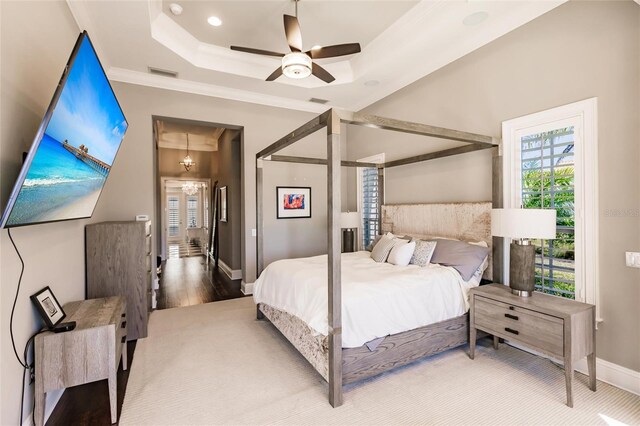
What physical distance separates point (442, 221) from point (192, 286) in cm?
451

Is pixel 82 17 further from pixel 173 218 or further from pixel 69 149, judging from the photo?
pixel 173 218

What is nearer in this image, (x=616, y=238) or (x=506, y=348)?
(x=616, y=238)

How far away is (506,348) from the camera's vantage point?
9.99ft

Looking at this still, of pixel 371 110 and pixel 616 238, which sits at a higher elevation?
pixel 371 110

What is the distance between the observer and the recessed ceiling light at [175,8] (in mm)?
3072

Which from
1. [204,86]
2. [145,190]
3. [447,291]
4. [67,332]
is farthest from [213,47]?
[447,291]

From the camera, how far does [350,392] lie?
91.0 inches

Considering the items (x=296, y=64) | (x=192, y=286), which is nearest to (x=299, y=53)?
(x=296, y=64)

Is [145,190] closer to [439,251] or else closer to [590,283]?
[439,251]

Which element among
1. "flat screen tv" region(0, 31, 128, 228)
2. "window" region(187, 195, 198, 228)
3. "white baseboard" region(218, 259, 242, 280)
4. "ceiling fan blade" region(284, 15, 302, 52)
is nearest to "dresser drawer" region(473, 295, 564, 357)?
"ceiling fan blade" region(284, 15, 302, 52)

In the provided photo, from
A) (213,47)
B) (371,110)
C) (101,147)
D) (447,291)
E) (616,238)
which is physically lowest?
(447,291)

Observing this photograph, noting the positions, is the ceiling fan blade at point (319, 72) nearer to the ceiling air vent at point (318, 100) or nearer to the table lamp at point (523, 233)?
the ceiling air vent at point (318, 100)

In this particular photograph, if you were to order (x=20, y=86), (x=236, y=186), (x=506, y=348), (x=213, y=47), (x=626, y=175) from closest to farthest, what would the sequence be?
(x=20, y=86) < (x=626, y=175) < (x=506, y=348) < (x=213, y=47) < (x=236, y=186)

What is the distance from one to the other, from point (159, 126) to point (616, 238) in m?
7.80
